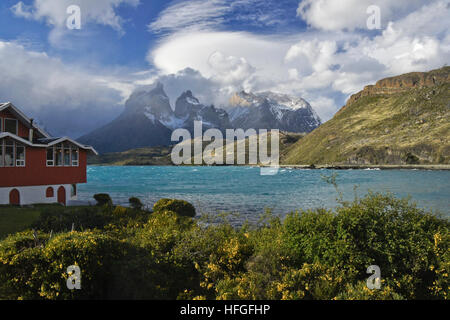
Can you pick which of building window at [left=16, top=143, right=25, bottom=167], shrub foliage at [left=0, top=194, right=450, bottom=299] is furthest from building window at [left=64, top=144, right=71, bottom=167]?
shrub foliage at [left=0, top=194, right=450, bottom=299]

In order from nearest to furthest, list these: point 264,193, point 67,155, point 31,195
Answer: point 31,195
point 67,155
point 264,193

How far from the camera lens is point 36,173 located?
35.1 m

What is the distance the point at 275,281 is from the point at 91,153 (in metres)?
40.6

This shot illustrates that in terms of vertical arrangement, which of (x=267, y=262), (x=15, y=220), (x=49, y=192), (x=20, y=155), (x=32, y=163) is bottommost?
(x=15, y=220)

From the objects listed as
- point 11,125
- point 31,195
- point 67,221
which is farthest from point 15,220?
point 11,125

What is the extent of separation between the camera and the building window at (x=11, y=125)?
114 feet

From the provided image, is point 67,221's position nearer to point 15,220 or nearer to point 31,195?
point 15,220

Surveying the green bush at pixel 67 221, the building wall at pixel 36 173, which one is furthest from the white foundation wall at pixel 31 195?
the green bush at pixel 67 221

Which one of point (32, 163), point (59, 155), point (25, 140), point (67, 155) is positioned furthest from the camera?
Answer: point (67, 155)

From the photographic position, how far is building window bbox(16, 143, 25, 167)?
3323cm

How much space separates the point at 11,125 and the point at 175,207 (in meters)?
21.7

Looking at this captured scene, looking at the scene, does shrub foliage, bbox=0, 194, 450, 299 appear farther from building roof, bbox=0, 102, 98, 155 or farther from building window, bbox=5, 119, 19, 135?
building window, bbox=5, 119, 19, 135

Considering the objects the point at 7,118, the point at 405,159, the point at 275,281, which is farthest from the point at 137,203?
the point at 405,159
